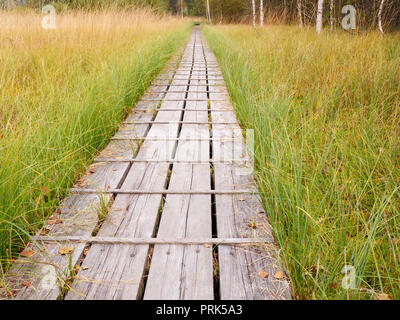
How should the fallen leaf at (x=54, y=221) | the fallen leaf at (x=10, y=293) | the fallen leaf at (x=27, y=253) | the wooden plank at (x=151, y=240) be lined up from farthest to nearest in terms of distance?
the fallen leaf at (x=54, y=221) → the wooden plank at (x=151, y=240) → the fallen leaf at (x=27, y=253) → the fallen leaf at (x=10, y=293)

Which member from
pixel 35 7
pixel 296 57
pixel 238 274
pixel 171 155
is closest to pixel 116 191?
pixel 171 155

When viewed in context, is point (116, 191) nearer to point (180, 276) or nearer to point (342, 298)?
point (180, 276)

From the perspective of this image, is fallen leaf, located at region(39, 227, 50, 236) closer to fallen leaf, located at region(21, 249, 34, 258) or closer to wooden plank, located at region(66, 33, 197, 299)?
fallen leaf, located at region(21, 249, 34, 258)

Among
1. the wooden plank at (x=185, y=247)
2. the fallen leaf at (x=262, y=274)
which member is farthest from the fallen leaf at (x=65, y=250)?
the fallen leaf at (x=262, y=274)

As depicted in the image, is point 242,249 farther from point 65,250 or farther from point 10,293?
point 10,293

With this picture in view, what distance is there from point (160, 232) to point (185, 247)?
20 centimetres

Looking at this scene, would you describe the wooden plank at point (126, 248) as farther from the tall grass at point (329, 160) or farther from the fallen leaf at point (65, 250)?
the tall grass at point (329, 160)

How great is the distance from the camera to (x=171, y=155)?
2842mm

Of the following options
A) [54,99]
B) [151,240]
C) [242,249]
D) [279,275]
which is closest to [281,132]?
[242,249]

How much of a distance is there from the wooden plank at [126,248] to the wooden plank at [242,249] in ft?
1.34

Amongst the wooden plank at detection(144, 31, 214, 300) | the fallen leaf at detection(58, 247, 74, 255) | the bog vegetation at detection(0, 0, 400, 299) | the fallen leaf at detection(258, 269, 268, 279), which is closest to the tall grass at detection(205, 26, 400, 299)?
the bog vegetation at detection(0, 0, 400, 299)

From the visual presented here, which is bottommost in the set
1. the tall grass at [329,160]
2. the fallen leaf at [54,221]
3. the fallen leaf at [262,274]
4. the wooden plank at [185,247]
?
the fallen leaf at [262,274]

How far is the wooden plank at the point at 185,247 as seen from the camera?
1.43 metres

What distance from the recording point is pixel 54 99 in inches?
111
